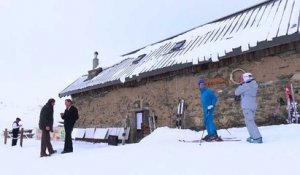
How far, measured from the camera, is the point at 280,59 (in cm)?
856

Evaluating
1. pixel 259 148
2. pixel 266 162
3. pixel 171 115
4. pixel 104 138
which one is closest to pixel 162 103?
pixel 171 115

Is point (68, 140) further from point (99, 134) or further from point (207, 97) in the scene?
point (99, 134)

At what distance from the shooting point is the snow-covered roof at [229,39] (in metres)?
8.38

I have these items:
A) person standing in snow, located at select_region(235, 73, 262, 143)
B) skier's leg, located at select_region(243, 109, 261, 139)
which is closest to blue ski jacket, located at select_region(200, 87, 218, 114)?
person standing in snow, located at select_region(235, 73, 262, 143)

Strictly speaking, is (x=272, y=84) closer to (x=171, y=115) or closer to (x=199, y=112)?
(x=199, y=112)

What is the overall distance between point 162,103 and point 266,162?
6.88m

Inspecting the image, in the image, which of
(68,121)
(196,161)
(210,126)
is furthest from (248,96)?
(68,121)

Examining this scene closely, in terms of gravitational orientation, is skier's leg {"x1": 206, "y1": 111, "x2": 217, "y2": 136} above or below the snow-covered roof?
below

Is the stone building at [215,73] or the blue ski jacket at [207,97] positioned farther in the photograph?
the stone building at [215,73]

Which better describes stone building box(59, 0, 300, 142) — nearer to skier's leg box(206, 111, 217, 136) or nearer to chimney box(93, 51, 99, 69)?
skier's leg box(206, 111, 217, 136)

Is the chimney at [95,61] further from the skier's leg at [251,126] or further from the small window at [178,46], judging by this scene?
the skier's leg at [251,126]

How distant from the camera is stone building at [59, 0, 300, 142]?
8469 millimetres

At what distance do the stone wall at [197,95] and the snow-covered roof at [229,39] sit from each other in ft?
1.36

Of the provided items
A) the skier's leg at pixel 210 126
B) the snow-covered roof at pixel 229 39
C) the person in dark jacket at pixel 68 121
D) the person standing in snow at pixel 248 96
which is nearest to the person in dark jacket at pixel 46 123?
the person in dark jacket at pixel 68 121
